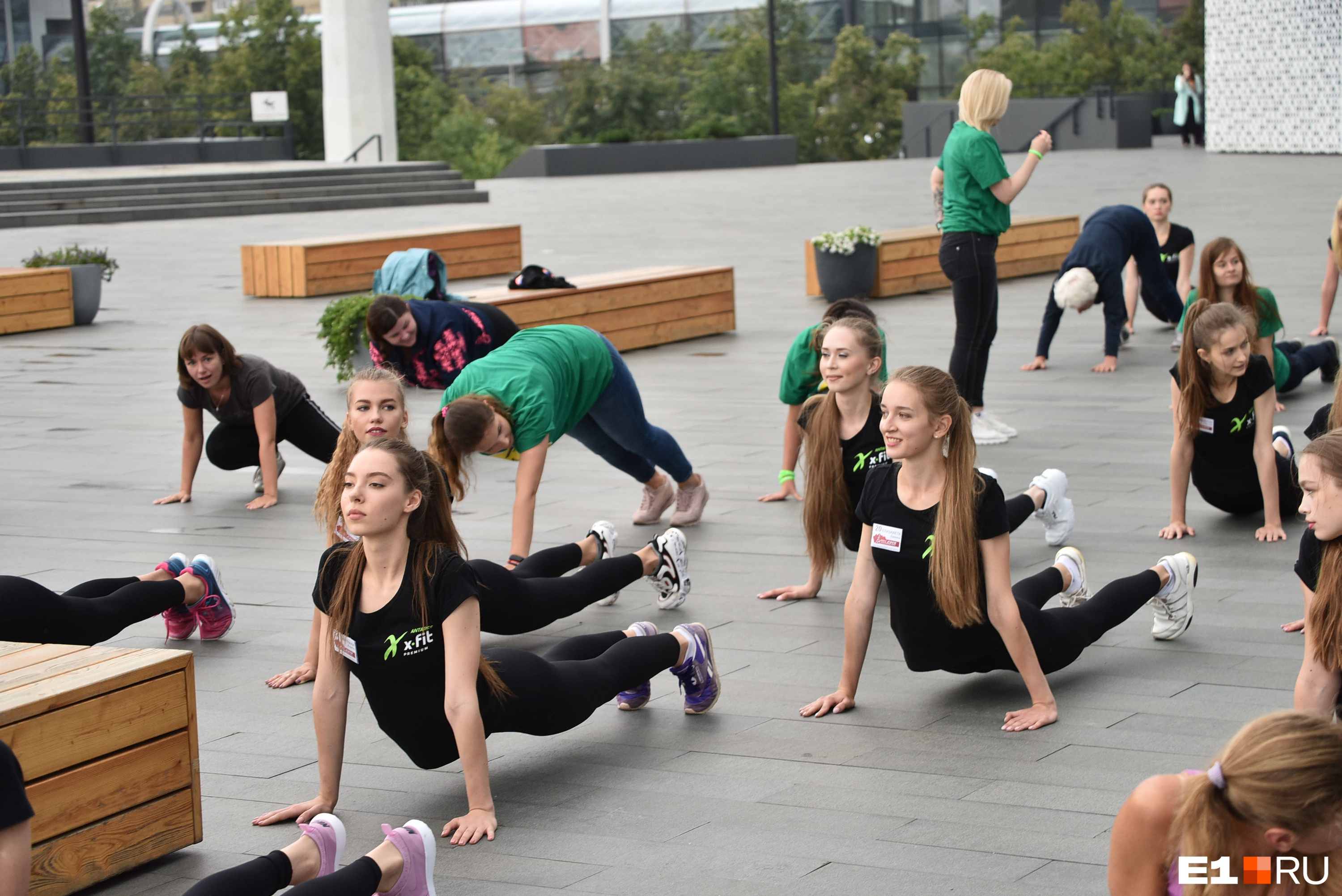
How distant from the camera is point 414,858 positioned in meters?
3.21

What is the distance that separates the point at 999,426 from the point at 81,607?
17.0 feet

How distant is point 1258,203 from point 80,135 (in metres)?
28.6

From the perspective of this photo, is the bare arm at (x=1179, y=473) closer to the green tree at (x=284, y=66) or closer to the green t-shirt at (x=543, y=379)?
the green t-shirt at (x=543, y=379)

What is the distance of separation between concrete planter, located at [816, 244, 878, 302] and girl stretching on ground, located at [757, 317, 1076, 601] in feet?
29.5

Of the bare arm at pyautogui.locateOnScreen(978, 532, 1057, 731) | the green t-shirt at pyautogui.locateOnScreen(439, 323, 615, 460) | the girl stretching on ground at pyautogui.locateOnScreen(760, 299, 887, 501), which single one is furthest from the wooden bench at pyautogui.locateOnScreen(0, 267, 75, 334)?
the bare arm at pyautogui.locateOnScreen(978, 532, 1057, 731)

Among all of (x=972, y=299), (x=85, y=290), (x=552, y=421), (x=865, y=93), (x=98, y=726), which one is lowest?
(x=98, y=726)

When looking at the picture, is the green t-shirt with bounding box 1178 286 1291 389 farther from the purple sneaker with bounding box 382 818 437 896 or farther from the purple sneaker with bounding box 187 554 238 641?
the purple sneaker with bounding box 382 818 437 896

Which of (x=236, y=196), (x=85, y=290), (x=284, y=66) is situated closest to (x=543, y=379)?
(x=85, y=290)

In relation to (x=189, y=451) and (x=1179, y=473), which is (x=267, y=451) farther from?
(x=1179, y=473)

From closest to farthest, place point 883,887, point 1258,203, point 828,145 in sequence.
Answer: point 883,887 < point 1258,203 < point 828,145

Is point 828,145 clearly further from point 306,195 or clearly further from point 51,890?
point 51,890

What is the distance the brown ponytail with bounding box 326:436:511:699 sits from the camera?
370cm

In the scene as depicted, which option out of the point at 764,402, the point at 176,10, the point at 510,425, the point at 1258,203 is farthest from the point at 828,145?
the point at 510,425

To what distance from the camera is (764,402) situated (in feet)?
32.3
